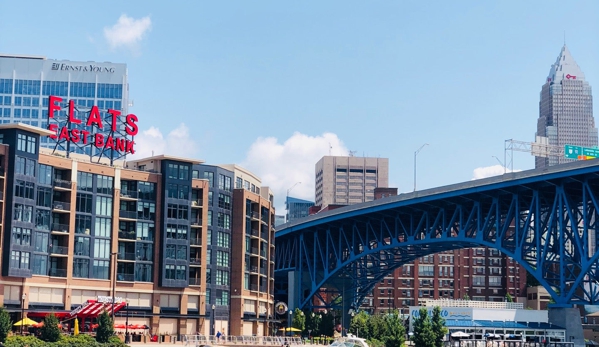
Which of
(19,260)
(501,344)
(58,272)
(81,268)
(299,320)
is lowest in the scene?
(501,344)

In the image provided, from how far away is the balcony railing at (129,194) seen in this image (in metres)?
128

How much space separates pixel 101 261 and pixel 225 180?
1050 inches

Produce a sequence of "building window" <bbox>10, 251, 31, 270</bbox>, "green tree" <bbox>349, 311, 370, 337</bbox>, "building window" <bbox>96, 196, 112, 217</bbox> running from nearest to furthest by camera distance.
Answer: "building window" <bbox>10, 251, 31, 270</bbox>
"building window" <bbox>96, 196, 112, 217</bbox>
"green tree" <bbox>349, 311, 370, 337</bbox>

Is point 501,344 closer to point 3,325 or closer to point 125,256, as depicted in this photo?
point 125,256

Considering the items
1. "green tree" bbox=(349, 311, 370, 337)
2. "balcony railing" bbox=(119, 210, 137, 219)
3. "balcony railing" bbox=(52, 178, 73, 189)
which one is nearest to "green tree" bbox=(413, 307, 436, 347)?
"green tree" bbox=(349, 311, 370, 337)

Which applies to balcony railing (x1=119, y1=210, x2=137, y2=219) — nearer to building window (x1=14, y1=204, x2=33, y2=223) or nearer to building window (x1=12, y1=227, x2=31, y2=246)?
building window (x1=14, y1=204, x2=33, y2=223)

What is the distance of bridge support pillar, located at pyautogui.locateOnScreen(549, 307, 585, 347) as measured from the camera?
120m

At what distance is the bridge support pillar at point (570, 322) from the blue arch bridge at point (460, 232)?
207cm

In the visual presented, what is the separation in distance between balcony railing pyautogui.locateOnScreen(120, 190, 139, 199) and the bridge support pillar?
2262 inches

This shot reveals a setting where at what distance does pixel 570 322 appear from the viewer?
395 ft

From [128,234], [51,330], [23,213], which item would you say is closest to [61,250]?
[23,213]

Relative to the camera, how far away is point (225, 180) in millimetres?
144500

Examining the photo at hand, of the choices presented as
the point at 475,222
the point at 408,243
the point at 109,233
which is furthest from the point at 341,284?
the point at 109,233

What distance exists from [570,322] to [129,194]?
198 ft
